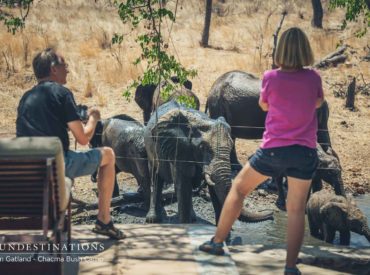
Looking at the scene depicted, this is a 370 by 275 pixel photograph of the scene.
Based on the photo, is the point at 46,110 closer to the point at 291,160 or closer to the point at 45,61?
the point at 45,61

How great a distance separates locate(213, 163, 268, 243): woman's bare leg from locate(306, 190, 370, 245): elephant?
4038mm

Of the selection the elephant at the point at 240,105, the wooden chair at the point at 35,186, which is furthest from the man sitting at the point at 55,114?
the elephant at the point at 240,105

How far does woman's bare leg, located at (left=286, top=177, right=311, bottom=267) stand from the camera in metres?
4.94

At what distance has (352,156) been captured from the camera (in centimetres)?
1389

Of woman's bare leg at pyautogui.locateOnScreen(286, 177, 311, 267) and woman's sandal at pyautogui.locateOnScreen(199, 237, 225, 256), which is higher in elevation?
woman's bare leg at pyautogui.locateOnScreen(286, 177, 311, 267)

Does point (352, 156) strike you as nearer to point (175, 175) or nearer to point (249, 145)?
point (249, 145)

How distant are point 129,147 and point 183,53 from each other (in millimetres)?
10678

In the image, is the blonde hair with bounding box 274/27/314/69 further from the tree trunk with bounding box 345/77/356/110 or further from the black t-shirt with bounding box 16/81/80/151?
the tree trunk with bounding box 345/77/356/110

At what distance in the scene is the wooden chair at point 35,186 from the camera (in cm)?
428

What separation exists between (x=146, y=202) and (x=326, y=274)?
519 cm

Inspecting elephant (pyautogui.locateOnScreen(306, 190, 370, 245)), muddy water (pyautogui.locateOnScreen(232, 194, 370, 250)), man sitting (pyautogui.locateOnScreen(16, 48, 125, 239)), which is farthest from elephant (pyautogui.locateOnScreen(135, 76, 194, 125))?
man sitting (pyautogui.locateOnScreen(16, 48, 125, 239))

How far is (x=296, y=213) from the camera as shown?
4.95m

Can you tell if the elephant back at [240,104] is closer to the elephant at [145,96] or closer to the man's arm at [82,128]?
the elephant at [145,96]

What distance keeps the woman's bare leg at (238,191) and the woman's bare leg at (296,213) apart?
0.82 ft
